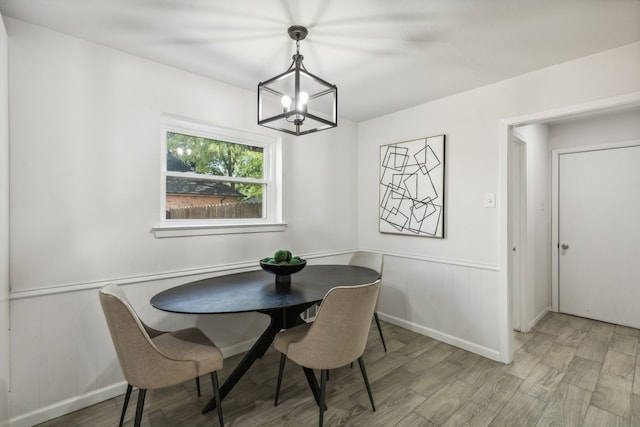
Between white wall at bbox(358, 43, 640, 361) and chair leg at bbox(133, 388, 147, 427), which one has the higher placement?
white wall at bbox(358, 43, 640, 361)

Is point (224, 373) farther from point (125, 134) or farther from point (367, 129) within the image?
point (367, 129)

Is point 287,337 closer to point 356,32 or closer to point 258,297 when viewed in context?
point 258,297

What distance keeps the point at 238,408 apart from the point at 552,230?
397 cm

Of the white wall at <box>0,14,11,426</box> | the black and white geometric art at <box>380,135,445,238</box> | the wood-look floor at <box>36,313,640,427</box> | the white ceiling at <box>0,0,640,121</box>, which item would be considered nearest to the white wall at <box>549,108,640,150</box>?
the white ceiling at <box>0,0,640,121</box>

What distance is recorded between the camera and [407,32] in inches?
71.4

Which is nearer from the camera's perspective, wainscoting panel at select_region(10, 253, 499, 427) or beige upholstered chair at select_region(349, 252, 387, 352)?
wainscoting panel at select_region(10, 253, 499, 427)

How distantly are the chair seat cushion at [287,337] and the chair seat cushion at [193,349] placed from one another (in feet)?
1.17

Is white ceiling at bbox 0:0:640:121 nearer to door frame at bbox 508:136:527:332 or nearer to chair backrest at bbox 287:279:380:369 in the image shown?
door frame at bbox 508:136:527:332

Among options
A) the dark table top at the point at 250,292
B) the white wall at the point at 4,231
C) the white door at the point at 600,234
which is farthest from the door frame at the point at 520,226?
the white wall at the point at 4,231

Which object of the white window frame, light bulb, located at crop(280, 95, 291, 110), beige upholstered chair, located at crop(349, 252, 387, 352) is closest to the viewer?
light bulb, located at crop(280, 95, 291, 110)

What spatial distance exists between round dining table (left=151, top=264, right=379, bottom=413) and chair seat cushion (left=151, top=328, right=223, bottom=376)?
0.86 feet

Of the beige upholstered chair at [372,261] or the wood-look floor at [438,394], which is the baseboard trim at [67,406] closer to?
the wood-look floor at [438,394]

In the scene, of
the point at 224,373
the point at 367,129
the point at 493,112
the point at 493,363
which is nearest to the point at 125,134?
the point at 224,373

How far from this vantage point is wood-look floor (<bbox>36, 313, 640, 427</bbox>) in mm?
1822
